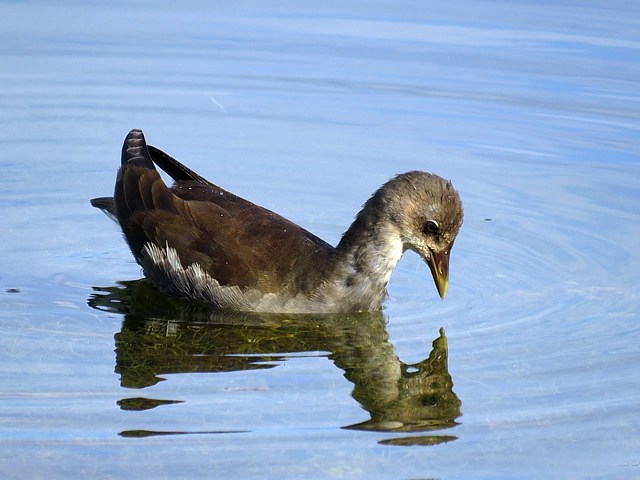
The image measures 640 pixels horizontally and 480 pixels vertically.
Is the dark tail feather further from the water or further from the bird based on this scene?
the water

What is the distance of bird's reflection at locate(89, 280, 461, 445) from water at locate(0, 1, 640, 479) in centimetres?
3

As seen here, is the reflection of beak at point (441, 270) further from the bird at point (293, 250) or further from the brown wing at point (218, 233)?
the brown wing at point (218, 233)

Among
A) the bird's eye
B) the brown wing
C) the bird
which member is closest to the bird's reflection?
the bird

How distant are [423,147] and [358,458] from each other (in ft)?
20.1

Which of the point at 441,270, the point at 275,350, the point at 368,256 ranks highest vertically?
the point at 368,256

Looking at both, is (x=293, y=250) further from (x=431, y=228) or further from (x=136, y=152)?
(x=136, y=152)

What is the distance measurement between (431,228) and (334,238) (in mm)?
1809

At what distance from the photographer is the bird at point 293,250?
9.46 meters

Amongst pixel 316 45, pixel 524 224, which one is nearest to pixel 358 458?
pixel 524 224

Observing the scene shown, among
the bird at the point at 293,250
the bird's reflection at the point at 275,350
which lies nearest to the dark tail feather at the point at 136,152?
the bird at the point at 293,250

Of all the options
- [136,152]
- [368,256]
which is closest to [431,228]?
[368,256]

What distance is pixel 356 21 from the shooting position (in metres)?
16.5

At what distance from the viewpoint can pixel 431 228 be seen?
947cm

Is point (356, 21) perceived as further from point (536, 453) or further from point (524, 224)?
point (536, 453)
